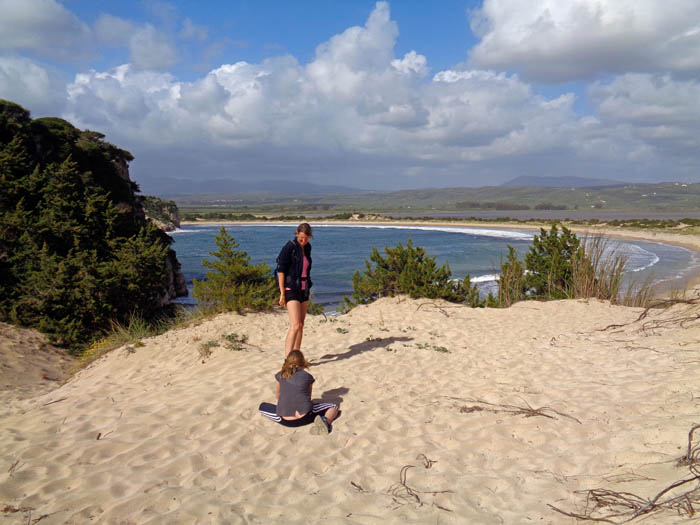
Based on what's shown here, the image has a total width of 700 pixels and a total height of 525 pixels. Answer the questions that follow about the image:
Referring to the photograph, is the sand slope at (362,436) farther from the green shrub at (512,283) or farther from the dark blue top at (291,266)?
the green shrub at (512,283)

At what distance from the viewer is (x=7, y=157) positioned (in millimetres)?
11922

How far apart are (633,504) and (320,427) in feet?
8.71

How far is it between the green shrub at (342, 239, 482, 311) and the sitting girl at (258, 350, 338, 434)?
7614mm

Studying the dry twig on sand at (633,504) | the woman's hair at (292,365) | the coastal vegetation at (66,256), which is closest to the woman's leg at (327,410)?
the woman's hair at (292,365)

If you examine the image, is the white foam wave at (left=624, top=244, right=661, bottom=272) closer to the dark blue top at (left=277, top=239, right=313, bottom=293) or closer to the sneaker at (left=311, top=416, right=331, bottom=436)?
the dark blue top at (left=277, top=239, right=313, bottom=293)

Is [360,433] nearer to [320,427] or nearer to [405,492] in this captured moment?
[320,427]

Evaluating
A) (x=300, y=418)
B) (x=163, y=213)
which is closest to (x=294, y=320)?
(x=300, y=418)

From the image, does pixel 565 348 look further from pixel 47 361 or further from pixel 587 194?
pixel 587 194

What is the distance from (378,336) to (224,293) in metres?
3.57

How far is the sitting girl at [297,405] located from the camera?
458cm

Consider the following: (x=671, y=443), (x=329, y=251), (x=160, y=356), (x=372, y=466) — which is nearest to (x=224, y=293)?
(x=160, y=356)

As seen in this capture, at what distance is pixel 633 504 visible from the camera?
2.94 metres

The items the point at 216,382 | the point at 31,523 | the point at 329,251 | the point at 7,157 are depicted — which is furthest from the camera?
the point at 329,251

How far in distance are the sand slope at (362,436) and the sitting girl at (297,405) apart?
4.6 inches
